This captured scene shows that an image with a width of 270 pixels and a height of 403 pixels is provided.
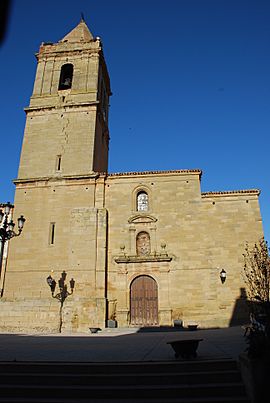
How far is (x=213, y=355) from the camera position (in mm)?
7105

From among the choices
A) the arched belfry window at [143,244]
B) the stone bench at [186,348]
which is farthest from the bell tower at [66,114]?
the stone bench at [186,348]

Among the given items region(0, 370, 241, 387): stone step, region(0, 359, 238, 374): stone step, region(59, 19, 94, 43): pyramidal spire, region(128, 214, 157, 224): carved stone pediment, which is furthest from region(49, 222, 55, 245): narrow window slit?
region(59, 19, 94, 43): pyramidal spire

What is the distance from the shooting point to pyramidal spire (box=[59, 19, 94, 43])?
85.3 feet

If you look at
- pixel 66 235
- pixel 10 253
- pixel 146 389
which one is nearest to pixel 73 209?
pixel 66 235

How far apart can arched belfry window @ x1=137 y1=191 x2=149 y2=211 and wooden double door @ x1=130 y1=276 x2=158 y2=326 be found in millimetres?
4151

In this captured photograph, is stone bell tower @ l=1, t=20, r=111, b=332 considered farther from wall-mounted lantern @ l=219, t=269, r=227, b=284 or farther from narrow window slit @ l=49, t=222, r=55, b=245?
wall-mounted lantern @ l=219, t=269, r=227, b=284

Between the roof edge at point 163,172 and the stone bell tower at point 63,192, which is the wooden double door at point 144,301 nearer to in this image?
the stone bell tower at point 63,192

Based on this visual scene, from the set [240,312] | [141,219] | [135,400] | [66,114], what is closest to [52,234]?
[141,219]

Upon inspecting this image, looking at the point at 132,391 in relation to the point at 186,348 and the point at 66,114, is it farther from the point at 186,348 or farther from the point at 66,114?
the point at 66,114

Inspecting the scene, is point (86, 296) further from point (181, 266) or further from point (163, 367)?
point (163, 367)

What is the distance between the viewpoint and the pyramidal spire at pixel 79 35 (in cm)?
2598

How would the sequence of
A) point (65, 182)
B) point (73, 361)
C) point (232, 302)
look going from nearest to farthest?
point (73, 361), point (232, 302), point (65, 182)

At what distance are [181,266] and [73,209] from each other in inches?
280

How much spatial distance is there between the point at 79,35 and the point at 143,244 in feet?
58.0
